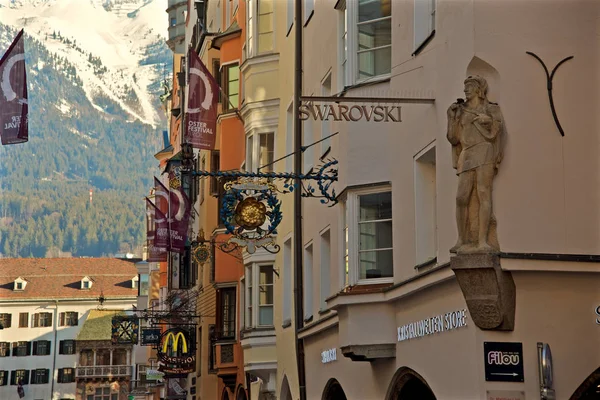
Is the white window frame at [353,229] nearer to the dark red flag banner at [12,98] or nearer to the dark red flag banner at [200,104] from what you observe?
the dark red flag banner at [12,98]

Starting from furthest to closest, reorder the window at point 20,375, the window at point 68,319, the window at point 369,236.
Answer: the window at point 68,319 < the window at point 20,375 < the window at point 369,236

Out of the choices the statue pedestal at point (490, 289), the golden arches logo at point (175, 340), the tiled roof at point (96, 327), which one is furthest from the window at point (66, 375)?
the statue pedestal at point (490, 289)

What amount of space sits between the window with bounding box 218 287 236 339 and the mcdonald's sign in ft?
22.5

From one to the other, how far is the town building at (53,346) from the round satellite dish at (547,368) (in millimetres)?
116951

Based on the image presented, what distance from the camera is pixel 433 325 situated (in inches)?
644

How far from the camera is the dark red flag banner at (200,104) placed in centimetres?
2911

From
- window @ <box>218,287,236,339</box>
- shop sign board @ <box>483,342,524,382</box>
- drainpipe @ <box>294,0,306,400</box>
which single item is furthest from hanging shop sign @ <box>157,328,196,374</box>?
shop sign board @ <box>483,342,524,382</box>

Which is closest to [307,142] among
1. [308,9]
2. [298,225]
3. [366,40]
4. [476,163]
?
[298,225]

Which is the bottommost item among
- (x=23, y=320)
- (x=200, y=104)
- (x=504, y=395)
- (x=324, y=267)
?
(x=504, y=395)

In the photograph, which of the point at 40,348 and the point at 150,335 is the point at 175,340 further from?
the point at 40,348

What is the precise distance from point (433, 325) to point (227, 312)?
24.2 metres

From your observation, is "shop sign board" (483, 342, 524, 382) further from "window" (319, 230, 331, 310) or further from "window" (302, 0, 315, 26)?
"window" (302, 0, 315, 26)

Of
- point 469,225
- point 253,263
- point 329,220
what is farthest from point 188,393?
point 469,225

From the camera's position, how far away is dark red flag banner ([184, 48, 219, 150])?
29.1 metres
